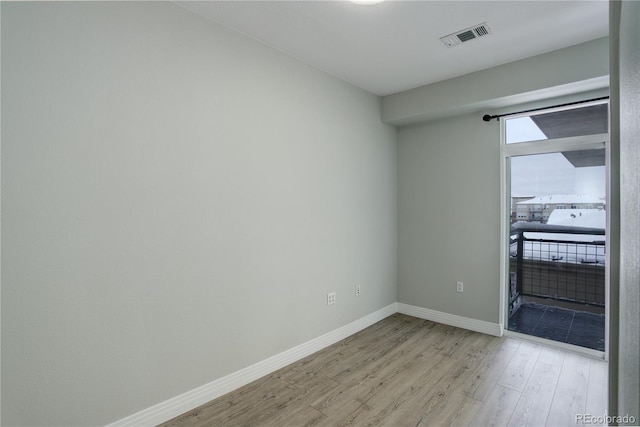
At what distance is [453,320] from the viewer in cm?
367

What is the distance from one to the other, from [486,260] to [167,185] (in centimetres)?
328

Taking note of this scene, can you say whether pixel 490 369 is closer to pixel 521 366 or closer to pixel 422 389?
pixel 521 366

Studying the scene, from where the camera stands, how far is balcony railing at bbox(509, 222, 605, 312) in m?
2.93

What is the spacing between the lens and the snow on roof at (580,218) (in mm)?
2851

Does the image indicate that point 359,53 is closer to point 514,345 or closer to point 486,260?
point 486,260

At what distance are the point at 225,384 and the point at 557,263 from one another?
3.37 meters

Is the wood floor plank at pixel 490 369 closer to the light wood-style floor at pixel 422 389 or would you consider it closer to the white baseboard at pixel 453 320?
the light wood-style floor at pixel 422 389

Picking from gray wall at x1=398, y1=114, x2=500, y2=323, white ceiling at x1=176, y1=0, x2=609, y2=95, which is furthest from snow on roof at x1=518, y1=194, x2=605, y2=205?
white ceiling at x1=176, y1=0, x2=609, y2=95

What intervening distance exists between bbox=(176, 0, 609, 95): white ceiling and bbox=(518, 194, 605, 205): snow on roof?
1373mm

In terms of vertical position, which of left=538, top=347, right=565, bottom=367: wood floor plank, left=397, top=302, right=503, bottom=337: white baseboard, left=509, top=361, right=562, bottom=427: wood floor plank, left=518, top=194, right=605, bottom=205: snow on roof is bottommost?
left=509, top=361, right=562, bottom=427: wood floor plank

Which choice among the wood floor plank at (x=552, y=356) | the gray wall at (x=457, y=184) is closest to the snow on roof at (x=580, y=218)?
the gray wall at (x=457, y=184)

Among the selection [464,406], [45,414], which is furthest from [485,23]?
[45,414]

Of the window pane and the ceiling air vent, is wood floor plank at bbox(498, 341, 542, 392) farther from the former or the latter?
the ceiling air vent

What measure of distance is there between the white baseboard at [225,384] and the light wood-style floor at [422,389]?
0.05 meters
